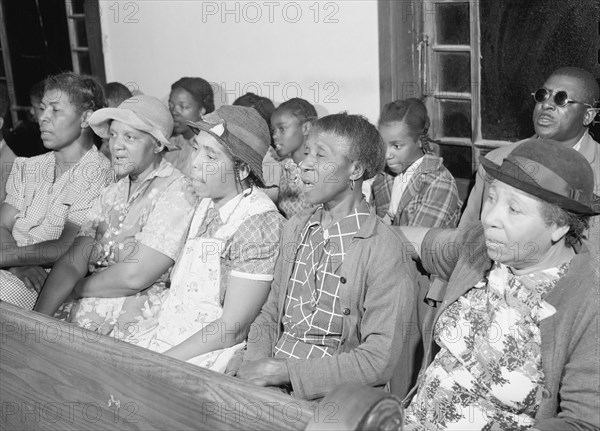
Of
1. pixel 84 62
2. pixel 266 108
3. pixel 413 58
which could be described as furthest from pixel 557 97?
pixel 84 62

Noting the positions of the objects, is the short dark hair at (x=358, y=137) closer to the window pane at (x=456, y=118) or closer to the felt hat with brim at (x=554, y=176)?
the felt hat with brim at (x=554, y=176)

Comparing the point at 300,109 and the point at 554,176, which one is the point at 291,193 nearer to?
the point at 300,109

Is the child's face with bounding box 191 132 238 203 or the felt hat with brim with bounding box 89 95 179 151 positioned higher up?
the felt hat with brim with bounding box 89 95 179 151

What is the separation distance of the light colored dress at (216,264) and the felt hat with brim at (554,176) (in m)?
1.09

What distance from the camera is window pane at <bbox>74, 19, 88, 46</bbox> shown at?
21.1 feet

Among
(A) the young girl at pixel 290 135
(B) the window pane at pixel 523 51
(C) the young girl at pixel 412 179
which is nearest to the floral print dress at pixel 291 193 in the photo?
(A) the young girl at pixel 290 135

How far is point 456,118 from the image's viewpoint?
4496mm

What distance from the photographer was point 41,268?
3.96 m

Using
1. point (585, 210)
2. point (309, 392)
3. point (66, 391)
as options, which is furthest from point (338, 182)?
point (66, 391)

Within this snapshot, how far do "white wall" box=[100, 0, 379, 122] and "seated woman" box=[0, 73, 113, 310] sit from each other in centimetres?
123

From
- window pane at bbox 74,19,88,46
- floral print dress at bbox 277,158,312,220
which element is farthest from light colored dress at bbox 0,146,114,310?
window pane at bbox 74,19,88,46

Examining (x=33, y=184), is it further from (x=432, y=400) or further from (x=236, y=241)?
(x=432, y=400)

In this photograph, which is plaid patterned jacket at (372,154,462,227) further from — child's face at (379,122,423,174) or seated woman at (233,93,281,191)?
seated woman at (233,93,281,191)

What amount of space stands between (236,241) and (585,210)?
133cm
